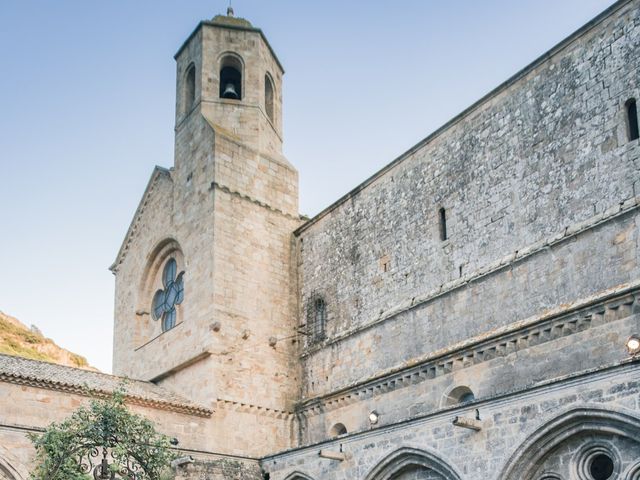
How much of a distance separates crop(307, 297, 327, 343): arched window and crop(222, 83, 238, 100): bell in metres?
7.32

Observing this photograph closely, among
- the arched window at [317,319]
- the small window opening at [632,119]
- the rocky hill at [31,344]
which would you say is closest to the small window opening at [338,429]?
the arched window at [317,319]

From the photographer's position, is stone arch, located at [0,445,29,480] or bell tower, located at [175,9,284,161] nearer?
stone arch, located at [0,445,29,480]

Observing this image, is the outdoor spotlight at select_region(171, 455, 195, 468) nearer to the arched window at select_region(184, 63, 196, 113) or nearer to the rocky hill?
the arched window at select_region(184, 63, 196, 113)

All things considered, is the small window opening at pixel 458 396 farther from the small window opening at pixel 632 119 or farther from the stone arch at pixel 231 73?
the stone arch at pixel 231 73

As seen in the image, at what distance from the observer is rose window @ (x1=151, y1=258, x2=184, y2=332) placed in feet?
81.8

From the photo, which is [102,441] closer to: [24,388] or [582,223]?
[24,388]

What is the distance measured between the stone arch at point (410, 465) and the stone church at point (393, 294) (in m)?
0.04

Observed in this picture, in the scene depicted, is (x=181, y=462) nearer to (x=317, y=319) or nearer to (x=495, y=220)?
(x=317, y=319)

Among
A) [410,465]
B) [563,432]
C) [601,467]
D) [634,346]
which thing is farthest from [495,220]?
[601,467]

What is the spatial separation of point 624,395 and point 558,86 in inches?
310

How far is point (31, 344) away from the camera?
47438 millimetres

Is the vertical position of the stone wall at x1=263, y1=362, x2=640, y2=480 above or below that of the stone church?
below

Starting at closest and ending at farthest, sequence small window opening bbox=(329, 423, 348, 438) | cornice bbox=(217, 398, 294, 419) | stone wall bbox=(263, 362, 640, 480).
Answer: stone wall bbox=(263, 362, 640, 480) → small window opening bbox=(329, 423, 348, 438) → cornice bbox=(217, 398, 294, 419)

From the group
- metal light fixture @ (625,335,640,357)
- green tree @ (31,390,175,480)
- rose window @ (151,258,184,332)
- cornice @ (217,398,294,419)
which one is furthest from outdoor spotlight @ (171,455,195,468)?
metal light fixture @ (625,335,640,357)
